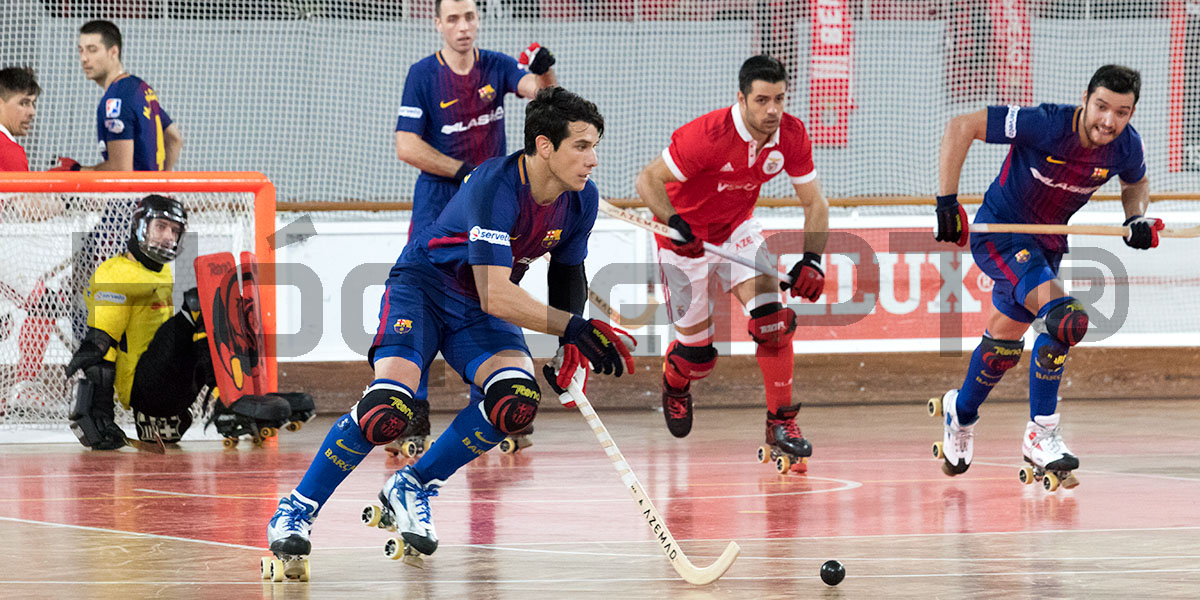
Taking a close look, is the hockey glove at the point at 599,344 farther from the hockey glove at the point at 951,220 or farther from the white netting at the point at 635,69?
the white netting at the point at 635,69

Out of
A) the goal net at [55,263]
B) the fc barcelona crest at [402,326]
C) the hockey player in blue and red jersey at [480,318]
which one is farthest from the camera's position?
the goal net at [55,263]

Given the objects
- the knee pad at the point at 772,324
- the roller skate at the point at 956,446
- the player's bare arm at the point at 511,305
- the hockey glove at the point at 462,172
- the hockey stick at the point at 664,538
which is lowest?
the roller skate at the point at 956,446

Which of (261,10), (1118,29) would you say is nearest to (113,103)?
(261,10)

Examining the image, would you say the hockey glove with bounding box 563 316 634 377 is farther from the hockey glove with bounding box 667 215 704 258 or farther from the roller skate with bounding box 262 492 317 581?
the hockey glove with bounding box 667 215 704 258

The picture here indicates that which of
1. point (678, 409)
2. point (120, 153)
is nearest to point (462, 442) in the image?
point (678, 409)

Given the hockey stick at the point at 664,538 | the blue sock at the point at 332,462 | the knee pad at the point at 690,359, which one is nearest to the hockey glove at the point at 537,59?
the knee pad at the point at 690,359

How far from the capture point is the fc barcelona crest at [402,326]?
367 centimetres

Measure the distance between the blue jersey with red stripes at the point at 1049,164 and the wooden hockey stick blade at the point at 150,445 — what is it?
3742mm

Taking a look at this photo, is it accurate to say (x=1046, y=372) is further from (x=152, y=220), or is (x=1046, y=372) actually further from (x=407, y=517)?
(x=152, y=220)

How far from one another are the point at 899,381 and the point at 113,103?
15.3 ft

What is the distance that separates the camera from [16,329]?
6.61 m

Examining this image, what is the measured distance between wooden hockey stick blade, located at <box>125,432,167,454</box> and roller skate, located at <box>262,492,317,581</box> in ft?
10.2

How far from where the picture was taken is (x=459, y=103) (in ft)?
19.1

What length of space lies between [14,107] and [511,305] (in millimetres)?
4293
